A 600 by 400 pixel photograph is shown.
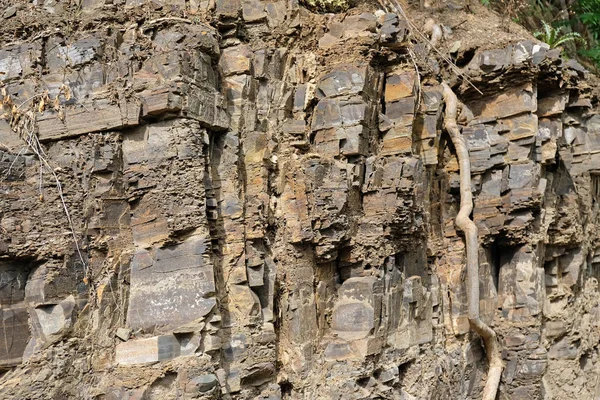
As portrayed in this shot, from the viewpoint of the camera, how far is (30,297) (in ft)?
20.6

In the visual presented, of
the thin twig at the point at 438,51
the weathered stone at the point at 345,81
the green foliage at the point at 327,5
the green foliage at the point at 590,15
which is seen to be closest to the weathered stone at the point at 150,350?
the weathered stone at the point at 345,81

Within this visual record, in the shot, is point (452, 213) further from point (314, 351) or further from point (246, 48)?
point (246, 48)

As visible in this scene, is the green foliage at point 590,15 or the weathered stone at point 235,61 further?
the green foliage at point 590,15

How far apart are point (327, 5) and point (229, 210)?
3135 mm

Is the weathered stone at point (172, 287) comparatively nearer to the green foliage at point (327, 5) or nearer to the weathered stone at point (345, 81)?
the weathered stone at point (345, 81)

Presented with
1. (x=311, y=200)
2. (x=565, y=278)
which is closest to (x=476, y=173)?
(x=565, y=278)

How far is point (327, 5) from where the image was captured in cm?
838

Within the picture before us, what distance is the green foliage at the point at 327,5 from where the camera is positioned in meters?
8.25

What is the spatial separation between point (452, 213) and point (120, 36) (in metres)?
5.21

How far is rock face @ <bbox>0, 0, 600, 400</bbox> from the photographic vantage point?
625cm

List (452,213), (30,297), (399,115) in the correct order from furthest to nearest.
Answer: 1. (452,213)
2. (399,115)
3. (30,297)

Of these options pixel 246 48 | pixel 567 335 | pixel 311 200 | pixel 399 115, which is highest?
pixel 246 48

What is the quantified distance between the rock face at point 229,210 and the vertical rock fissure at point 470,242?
187mm

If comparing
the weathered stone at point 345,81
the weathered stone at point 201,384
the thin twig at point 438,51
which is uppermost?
the thin twig at point 438,51
